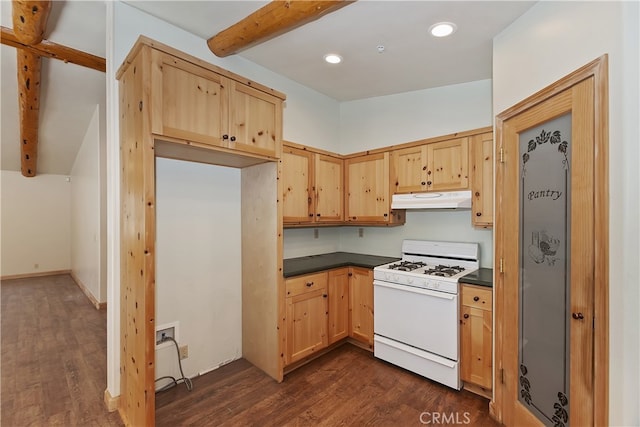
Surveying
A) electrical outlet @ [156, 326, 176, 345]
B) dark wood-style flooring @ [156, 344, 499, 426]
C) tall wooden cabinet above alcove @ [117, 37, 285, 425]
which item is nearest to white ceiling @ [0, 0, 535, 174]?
tall wooden cabinet above alcove @ [117, 37, 285, 425]

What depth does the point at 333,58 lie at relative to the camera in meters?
2.76

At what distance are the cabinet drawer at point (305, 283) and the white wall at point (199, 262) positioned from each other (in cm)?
64

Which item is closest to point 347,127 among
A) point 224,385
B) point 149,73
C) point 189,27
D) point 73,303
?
point 189,27

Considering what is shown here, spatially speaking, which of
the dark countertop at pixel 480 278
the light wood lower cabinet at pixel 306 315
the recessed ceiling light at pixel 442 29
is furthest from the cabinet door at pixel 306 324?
the recessed ceiling light at pixel 442 29

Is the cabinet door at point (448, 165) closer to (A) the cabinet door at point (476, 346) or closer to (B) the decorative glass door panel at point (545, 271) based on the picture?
(B) the decorative glass door panel at point (545, 271)

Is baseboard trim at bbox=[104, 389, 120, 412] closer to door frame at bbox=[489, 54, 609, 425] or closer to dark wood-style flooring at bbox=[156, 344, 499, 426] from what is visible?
dark wood-style flooring at bbox=[156, 344, 499, 426]

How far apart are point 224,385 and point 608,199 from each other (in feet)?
9.64

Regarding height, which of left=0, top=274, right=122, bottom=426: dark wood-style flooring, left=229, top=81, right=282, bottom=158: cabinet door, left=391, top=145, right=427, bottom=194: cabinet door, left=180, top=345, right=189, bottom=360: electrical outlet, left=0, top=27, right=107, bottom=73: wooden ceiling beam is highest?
left=0, top=27, right=107, bottom=73: wooden ceiling beam

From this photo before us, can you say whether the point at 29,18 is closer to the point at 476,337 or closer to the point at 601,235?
the point at 601,235

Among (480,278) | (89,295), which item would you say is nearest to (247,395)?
(480,278)

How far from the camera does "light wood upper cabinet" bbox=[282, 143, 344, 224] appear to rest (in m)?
2.99

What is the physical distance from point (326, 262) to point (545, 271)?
1976 millimetres

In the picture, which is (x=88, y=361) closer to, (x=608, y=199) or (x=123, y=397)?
(x=123, y=397)

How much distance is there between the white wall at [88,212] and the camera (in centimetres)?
457
